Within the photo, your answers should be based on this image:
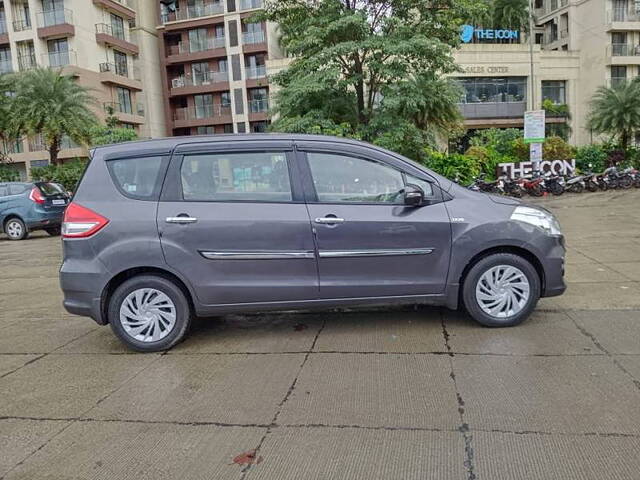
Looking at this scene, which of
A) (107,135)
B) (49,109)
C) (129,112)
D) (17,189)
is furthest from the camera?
(129,112)

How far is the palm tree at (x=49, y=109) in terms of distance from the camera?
2322 centimetres

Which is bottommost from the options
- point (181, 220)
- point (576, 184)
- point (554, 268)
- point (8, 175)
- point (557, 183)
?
point (576, 184)

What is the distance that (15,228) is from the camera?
15078 millimetres

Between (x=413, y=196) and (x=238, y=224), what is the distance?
1.51 meters

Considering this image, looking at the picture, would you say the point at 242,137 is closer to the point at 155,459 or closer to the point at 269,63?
the point at 155,459

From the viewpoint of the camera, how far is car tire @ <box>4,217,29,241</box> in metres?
15.0

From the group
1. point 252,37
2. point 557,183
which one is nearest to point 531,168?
point 557,183

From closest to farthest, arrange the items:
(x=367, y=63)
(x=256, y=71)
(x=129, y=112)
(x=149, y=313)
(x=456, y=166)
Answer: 1. (x=149, y=313)
2. (x=367, y=63)
3. (x=456, y=166)
4. (x=129, y=112)
5. (x=256, y=71)

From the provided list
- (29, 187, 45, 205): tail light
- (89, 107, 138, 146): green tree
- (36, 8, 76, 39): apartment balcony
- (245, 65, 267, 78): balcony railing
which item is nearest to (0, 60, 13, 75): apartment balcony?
(36, 8, 76, 39): apartment balcony

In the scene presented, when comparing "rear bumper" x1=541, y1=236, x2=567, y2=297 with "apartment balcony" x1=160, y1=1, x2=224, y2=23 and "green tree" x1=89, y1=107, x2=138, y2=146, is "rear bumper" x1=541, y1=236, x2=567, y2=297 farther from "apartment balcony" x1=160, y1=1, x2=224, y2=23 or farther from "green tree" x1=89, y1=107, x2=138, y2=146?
"apartment balcony" x1=160, y1=1, x2=224, y2=23

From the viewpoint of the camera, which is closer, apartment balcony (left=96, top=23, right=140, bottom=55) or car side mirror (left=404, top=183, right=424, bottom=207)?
car side mirror (left=404, top=183, right=424, bottom=207)

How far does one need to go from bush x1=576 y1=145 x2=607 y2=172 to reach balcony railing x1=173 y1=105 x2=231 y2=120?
32890 millimetres

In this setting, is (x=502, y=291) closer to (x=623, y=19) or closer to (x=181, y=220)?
(x=181, y=220)

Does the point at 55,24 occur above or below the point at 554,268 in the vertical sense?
above
